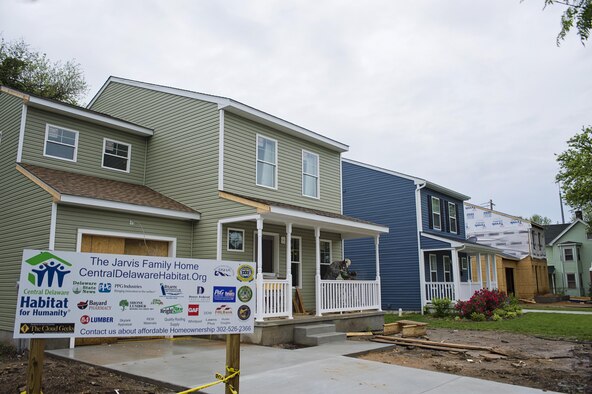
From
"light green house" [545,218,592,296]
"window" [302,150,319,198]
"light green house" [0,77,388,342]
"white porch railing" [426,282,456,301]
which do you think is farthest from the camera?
"light green house" [545,218,592,296]

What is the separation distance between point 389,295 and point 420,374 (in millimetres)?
14775

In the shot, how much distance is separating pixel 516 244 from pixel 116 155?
98.6 feet

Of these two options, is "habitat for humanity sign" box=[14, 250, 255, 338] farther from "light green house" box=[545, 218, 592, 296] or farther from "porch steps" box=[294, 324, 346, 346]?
"light green house" box=[545, 218, 592, 296]

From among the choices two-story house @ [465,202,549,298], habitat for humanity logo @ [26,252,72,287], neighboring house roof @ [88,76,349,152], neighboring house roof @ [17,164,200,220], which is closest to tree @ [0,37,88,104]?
neighboring house roof @ [88,76,349,152]

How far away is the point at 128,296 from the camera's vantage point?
195 inches

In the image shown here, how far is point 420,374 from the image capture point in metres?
7.56

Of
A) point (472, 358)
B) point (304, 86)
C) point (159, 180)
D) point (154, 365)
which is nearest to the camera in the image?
point (154, 365)

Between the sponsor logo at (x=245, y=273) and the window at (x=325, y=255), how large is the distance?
1046 cm

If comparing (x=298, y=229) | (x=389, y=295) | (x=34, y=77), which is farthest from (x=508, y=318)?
(x=34, y=77)

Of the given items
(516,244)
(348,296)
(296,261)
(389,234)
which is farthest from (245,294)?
(516,244)

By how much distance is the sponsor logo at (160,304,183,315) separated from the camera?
16.8ft

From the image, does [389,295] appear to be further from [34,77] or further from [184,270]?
[34,77]

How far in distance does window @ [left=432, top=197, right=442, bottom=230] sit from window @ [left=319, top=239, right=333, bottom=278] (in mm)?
8452

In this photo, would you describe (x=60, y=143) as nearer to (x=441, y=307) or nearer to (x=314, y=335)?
(x=314, y=335)
